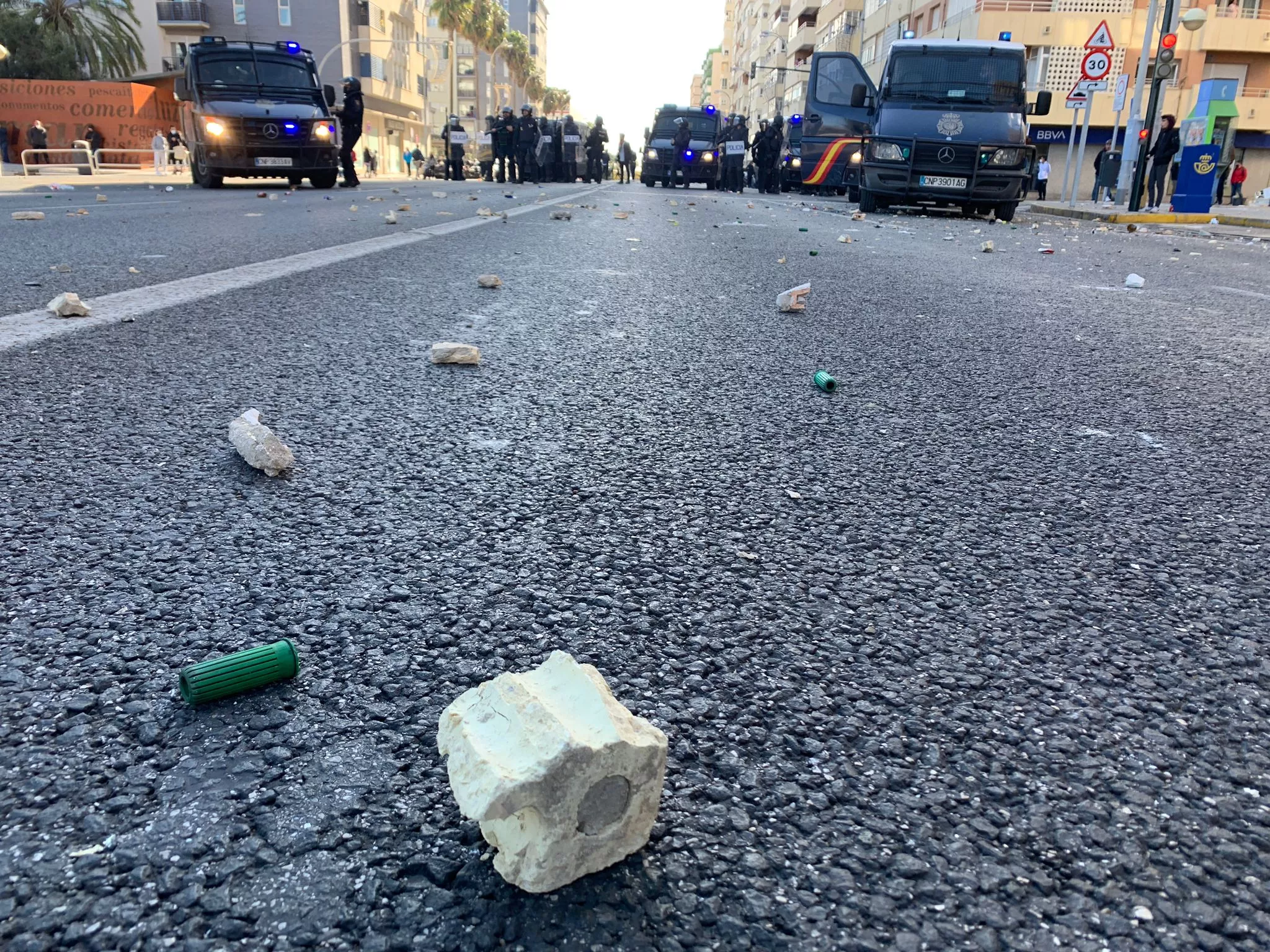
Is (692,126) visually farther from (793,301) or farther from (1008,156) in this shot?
(793,301)

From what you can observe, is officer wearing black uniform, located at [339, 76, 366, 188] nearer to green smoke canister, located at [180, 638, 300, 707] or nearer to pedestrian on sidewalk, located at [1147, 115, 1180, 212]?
pedestrian on sidewalk, located at [1147, 115, 1180, 212]

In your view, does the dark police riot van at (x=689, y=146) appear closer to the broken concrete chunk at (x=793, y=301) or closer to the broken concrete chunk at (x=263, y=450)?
the broken concrete chunk at (x=793, y=301)

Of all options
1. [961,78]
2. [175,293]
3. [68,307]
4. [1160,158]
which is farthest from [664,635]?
[1160,158]

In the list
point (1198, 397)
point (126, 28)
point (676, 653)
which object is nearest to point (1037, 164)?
point (1198, 397)

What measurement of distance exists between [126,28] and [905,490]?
59500 millimetres

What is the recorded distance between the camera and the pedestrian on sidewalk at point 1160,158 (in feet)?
66.5

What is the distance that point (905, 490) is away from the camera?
2.20m

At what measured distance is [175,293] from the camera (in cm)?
446

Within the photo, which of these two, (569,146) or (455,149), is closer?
(455,149)

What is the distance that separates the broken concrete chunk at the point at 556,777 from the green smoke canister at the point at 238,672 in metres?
0.36

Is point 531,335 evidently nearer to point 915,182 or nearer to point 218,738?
point 218,738

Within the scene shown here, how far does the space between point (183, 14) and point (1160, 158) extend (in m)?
54.7

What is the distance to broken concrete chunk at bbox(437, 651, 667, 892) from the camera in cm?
91

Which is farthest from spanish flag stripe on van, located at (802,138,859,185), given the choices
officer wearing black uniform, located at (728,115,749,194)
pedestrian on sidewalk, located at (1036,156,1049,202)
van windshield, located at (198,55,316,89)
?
pedestrian on sidewalk, located at (1036,156,1049,202)
